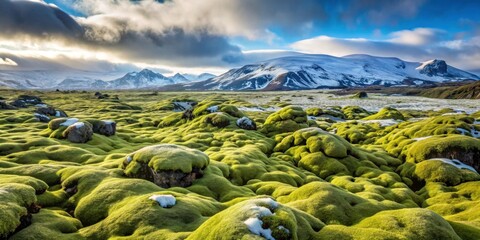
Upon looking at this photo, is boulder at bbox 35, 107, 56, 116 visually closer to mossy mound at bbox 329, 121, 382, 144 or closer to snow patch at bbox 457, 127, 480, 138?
mossy mound at bbox 329, 121, 382, 144

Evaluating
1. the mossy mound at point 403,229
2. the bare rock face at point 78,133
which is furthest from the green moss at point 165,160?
the bare rock face at point 78,133

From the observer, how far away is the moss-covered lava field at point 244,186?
19.1m

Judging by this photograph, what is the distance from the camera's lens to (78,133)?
202 ft

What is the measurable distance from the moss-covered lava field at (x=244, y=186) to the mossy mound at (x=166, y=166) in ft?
0.39

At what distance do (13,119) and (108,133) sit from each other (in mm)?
48462

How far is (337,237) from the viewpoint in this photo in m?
18.2

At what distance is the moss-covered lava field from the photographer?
19141 millimetres

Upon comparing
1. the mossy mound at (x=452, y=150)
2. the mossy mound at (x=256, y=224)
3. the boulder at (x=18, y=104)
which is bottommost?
the boulder at (x=18, y=104)

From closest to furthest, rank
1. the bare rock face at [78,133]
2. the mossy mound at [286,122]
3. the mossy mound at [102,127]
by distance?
the bare rock face at [78,133] < the mossy mound at [102,127] < the mossy mound at [286,122]

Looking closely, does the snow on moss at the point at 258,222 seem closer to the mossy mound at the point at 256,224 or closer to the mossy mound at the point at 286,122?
the mossy mound at the point at 256,224

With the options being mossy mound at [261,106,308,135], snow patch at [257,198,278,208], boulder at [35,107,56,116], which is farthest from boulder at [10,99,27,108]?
snow patch at [257,198,278,208]

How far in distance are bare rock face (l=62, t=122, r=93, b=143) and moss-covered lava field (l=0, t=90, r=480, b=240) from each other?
0.72 ft

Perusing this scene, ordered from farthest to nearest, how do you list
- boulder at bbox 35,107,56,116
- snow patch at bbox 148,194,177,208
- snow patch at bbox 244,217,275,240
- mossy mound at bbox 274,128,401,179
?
boulder at bbox 35,107,56,116 → mossy mound at bbox 274,128,401,179 → snow patch at bbox 148,194,177,208 → snow patch at bbox 244,217,275,240

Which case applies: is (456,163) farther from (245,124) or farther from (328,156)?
(245,124)
